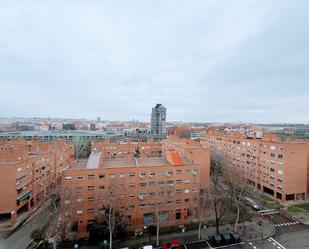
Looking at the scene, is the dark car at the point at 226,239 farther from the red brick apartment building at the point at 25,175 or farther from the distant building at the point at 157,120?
the distant building at the point at 157,120

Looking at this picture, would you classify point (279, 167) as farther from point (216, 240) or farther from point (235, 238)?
point (216, 240)

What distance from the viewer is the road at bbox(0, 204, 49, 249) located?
24906mm

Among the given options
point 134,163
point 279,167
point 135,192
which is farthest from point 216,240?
point 279,167

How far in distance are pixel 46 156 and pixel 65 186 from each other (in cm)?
1849

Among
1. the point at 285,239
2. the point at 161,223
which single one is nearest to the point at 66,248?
the point at 161,223

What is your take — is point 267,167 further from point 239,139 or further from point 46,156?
point 46,156

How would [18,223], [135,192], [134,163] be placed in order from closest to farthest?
[135,192]
[18,223]
[134,163]

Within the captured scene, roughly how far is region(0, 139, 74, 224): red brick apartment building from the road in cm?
234

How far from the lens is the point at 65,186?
91.0 ft

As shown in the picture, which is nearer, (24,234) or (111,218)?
(111,218)

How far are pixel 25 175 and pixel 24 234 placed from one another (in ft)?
32.8

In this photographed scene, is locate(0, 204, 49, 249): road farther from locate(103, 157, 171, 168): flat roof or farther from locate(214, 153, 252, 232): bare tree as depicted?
locate(214, 153, 252, 232): bare tree

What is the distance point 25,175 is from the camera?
3394 cm

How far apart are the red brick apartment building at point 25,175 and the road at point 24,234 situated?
7.68ft
